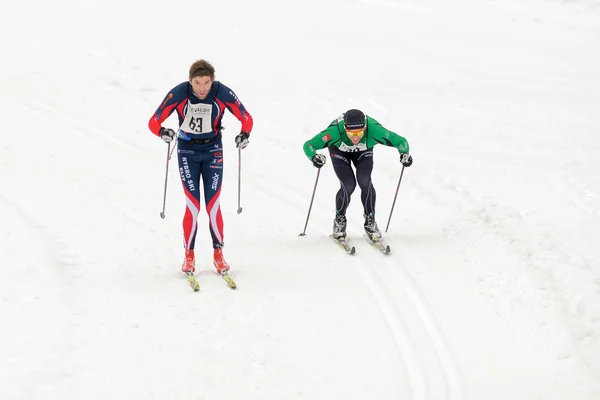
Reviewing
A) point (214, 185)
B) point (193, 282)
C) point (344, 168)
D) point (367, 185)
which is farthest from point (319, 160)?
point (193, 282)

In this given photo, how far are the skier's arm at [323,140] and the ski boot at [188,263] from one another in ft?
7.31

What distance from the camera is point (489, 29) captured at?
27.3m

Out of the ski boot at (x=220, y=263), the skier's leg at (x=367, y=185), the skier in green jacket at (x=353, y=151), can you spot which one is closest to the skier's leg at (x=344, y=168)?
the skier in green jacket at (x=353, y=151)

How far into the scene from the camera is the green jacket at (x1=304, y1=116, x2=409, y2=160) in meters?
9.48

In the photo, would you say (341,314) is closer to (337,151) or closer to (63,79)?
(337,151)

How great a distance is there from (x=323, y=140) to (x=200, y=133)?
2164 mm

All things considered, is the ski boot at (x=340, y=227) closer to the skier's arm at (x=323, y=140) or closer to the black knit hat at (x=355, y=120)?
the skier's arm at (x=323, y=140)

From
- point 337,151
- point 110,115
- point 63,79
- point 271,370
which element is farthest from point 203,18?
point 271,370

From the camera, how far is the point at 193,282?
835cm

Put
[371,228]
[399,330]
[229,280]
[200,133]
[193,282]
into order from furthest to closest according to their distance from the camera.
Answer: [371,228] → [229,280] → [193,282] → [200,133] → [399,330]

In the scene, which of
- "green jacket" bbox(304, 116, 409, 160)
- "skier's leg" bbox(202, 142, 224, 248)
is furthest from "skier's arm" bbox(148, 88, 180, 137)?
"green jacket" bbox(304, 116, 409, 160)

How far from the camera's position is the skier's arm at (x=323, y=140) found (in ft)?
31.3

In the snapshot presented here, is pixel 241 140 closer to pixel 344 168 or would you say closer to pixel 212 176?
pixel 212 176

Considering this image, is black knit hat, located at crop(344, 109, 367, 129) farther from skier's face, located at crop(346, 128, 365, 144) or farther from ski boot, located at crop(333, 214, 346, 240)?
ski boot, located at crop(333, 214, 346, 240)
